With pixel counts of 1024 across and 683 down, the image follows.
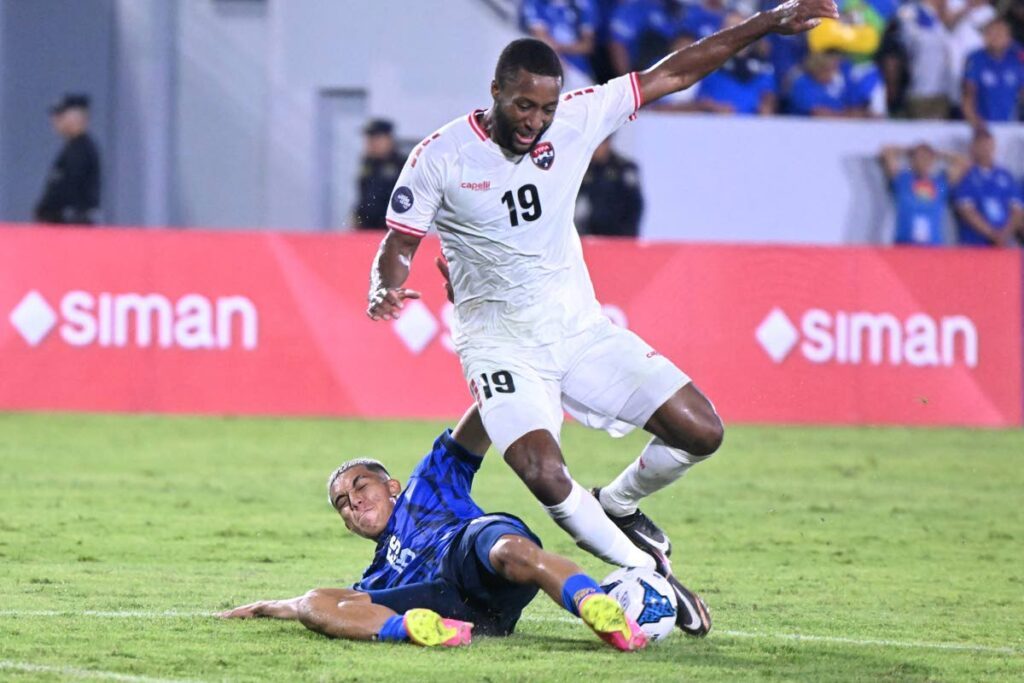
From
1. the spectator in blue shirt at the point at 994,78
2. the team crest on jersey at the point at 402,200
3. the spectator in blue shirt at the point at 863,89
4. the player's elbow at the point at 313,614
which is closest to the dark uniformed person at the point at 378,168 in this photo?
the spectator in blue shirt at the point at 863,89

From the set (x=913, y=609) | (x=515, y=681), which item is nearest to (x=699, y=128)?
(x=913, y=609)

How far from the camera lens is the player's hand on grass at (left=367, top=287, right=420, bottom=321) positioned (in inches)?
276

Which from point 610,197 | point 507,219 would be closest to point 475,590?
point 507,219

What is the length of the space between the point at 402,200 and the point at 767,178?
1243 cm

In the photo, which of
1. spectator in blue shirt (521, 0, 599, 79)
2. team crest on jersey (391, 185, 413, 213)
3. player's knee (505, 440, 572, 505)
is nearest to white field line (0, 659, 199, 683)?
player's knee (505, 440, 572, 505)

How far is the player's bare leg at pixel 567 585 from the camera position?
6500 millimetres

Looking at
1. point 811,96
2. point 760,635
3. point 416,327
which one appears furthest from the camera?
point 811,96

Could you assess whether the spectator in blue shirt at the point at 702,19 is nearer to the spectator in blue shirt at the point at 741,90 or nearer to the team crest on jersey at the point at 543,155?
the spectator in blue shirt at the point at 741,90

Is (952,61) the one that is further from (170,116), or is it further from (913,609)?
(913,609)

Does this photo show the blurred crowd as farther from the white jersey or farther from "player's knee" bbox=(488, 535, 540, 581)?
"player's knee" bbox=(488, 535, 540, 581)

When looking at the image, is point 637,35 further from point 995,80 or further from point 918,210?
point 995,80

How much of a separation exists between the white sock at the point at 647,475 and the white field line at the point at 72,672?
2.43 metres

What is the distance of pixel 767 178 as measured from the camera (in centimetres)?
1938

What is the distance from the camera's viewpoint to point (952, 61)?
20.2m
